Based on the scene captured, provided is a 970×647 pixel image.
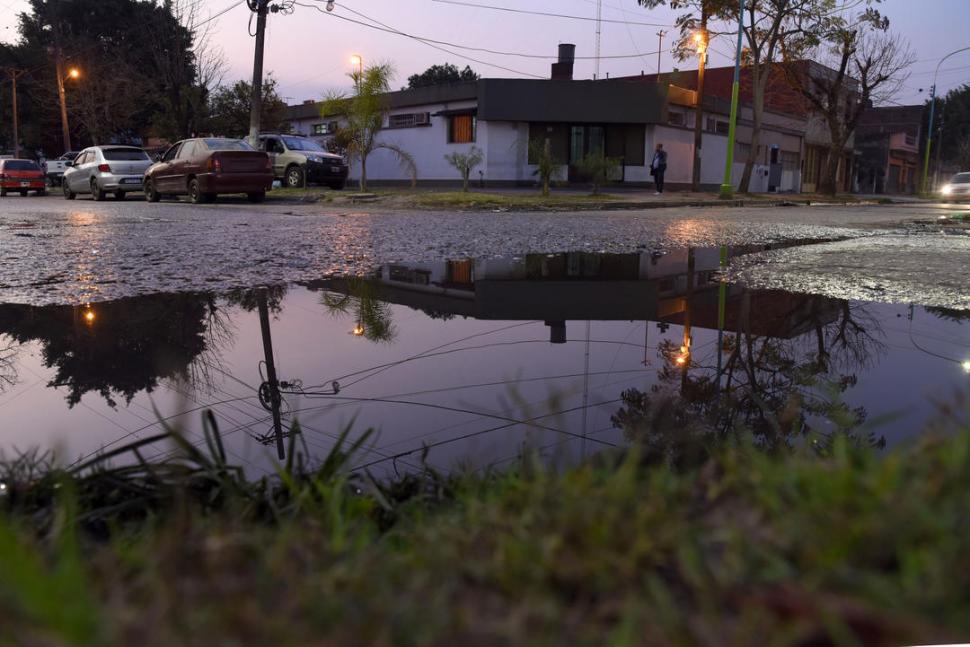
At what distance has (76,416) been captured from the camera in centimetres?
281

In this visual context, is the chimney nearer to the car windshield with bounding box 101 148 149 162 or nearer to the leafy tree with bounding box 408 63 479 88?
the car windshield with bounding box 101 148 149 162

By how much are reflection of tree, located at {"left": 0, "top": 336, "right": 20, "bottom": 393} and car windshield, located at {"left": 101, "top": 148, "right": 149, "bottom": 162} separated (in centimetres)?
2285

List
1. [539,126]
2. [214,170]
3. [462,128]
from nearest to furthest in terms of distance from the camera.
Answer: [214,170] < [539,126] < [462,128]

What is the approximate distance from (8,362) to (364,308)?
6.68 ft

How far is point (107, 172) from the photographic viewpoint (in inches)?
929

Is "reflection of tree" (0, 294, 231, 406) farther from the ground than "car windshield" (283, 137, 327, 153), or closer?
closer

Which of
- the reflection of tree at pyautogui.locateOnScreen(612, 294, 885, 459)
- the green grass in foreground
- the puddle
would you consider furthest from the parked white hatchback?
the green grass in foreground

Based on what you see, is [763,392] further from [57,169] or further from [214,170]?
[57,169]

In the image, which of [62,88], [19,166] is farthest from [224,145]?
[62,88]

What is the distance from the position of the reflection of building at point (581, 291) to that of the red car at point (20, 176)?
30875 mm

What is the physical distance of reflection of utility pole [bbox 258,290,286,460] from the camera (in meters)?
2.57

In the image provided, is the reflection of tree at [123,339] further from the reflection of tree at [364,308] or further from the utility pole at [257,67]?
the utility pole at [257,67]

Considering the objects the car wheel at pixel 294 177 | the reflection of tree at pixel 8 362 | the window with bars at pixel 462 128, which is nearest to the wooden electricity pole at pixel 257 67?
the car wheel at pixel 294 177

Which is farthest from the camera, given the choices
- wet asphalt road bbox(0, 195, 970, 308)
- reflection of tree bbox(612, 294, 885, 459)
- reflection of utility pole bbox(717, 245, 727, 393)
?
wet asphalt road bbox(0, 195, 970, 308)
